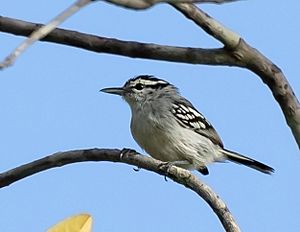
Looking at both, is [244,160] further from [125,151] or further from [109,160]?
[109,160]

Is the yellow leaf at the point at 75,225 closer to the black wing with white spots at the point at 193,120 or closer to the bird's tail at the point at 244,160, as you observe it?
the black wing with white spots at the point at 193,120

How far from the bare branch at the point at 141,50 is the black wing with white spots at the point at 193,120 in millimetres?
5409

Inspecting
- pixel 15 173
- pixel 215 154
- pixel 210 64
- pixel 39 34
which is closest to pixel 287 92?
pixel 210 64

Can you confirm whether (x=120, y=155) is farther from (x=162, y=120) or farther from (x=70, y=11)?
(x=162, y=120)

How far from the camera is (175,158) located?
8.62m

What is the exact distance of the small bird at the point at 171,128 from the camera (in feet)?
28.3

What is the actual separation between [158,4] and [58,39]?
1323 millimetres

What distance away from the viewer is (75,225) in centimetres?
268

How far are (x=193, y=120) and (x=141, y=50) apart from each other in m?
5.92

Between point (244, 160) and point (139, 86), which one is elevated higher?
point (139, 86)

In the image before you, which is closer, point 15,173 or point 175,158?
point 15,173

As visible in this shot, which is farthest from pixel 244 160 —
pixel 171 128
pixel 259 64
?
pixel 259 64

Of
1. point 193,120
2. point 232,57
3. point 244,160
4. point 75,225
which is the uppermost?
point 193,120

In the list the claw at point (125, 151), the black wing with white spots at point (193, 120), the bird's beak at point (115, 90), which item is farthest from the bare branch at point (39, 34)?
the bird's beak at point (115, 90)
